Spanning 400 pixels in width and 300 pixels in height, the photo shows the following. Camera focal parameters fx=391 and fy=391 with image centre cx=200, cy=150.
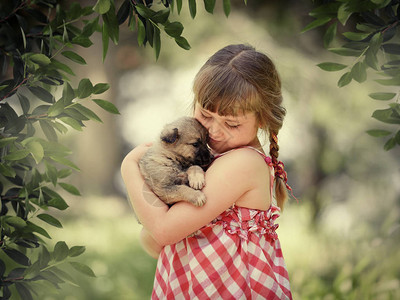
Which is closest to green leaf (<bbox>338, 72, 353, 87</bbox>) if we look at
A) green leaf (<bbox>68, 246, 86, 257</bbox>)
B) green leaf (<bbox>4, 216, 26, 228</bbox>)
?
green leaf (<bbox>68, 246, 86, 257</bbox>)

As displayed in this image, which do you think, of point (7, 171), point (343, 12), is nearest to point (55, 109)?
point (7, 171)

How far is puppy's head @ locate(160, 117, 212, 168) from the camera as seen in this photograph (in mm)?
1962

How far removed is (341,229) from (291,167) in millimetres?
1082

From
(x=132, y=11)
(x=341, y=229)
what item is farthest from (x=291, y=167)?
(x=132, y=11)

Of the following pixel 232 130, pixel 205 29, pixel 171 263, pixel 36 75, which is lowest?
pixel 171 263

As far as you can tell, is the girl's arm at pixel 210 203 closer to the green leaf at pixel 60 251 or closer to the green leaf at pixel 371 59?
the green leaf at pixel 60 251

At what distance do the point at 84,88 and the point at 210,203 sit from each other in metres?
0.67

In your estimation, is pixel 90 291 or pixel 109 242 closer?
pixel 90 291

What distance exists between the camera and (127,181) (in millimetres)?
1802

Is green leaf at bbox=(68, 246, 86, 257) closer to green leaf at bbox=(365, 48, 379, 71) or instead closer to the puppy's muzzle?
the puppy's muzzle

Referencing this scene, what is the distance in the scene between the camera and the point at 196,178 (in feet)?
5.58

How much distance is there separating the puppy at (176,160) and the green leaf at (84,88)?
18.9 inches

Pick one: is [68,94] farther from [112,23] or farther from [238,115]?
[238,115]

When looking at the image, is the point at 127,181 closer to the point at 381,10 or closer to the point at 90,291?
the point at 381,10
